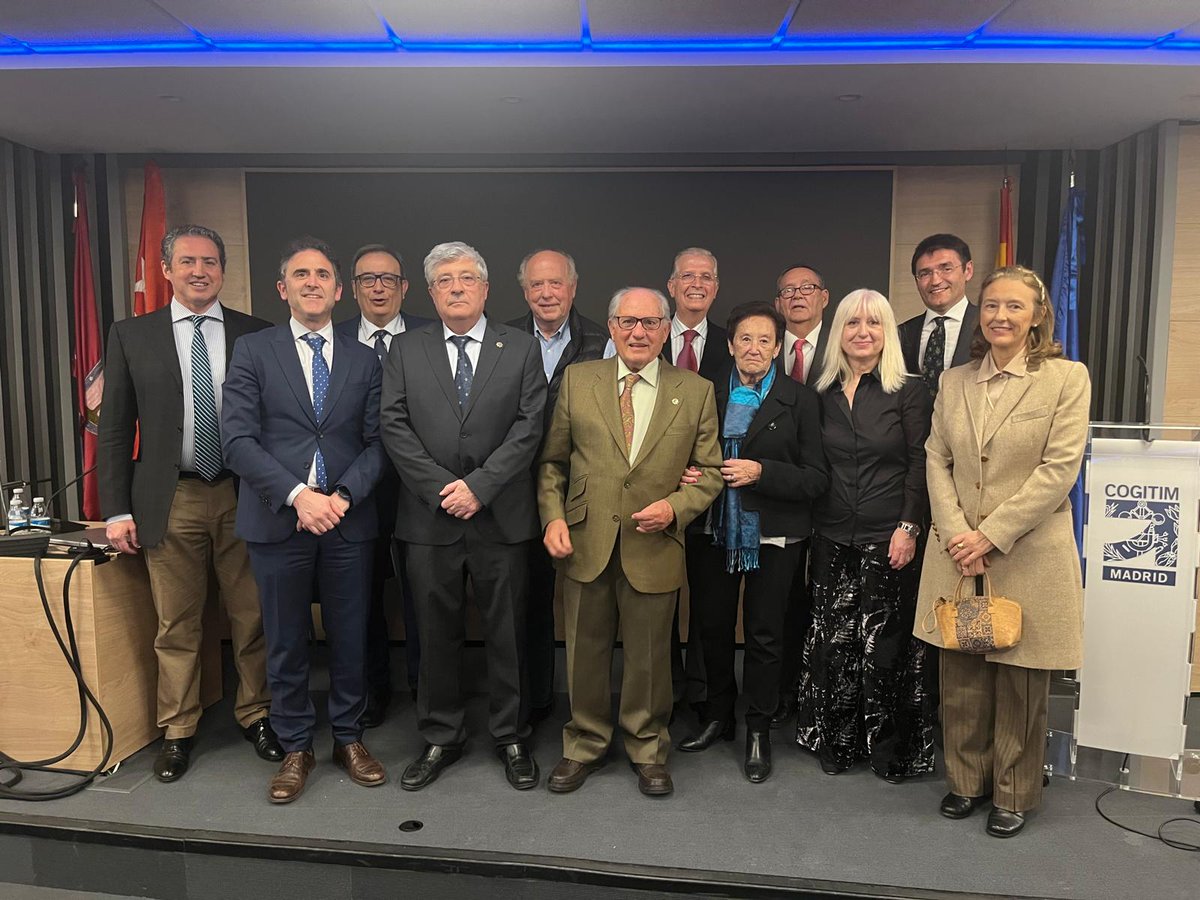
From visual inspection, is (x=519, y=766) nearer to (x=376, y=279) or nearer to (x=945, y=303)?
(x=376, y=279)

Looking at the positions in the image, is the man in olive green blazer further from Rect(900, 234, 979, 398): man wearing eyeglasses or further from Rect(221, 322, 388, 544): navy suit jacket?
Rect(900, 234, 979, 398): man wearing eyeglasses

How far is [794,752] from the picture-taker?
3.33 metres

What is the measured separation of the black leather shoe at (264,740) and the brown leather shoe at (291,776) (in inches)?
6.0

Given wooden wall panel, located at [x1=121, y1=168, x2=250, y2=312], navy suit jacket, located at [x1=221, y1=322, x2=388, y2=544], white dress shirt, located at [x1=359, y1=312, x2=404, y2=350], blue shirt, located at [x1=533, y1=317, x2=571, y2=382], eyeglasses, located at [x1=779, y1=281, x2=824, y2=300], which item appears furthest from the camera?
wooden wall panel, located at [x1=121, y1=168, x2=250, y2=312]

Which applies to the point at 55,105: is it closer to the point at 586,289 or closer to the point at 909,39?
the point at 586,289

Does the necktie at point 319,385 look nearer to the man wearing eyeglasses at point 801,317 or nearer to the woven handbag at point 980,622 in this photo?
the man wearing eyeglasses at point 801,317

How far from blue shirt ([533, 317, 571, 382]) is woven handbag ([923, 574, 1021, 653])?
5.86 feet

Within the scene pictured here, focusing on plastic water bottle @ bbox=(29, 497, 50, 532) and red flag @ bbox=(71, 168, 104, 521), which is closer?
plastic water bottle @ bbox=(29, 497, 50, 532)

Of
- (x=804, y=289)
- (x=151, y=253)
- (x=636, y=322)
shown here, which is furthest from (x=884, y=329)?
(x=151, y=253)

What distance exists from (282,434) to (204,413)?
0.41 meters

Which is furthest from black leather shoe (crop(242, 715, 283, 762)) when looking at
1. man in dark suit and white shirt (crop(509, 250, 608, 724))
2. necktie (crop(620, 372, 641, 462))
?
necktie (crop(620, 372, 641, 462))

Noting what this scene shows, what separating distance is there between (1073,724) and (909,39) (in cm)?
268

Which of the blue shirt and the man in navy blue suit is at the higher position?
the blue shirt

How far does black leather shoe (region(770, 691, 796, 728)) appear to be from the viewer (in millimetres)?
3604
